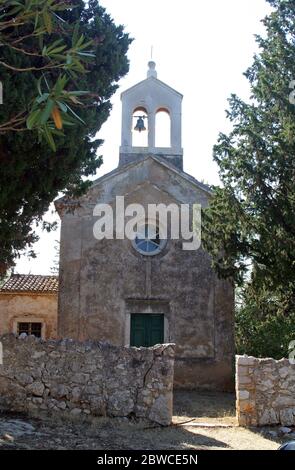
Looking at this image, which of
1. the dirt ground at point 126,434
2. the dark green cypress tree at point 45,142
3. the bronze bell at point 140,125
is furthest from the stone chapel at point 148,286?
the dark green cypress tree at point 45,142

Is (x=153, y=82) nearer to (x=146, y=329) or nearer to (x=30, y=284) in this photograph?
(x=30, y=284)

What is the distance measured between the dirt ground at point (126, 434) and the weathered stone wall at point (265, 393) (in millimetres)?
257

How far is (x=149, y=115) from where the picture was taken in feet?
60.4

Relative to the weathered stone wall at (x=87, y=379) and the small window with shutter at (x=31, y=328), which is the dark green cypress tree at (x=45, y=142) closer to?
the weathered stone wall at (x=87, y=379)

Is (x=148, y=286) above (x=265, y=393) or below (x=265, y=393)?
above

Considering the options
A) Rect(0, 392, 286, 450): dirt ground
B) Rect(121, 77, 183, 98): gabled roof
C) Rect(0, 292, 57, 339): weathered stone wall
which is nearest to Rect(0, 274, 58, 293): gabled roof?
Rect(0, 292, 57, 339): weathered stone wall

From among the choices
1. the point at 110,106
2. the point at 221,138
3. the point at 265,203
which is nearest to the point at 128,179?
the point at 221,138

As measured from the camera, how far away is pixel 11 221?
30.5 feet

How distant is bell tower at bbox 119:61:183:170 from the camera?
1845 centimetres

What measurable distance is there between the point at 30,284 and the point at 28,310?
0.98 metres

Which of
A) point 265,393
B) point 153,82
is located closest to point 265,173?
point 265,393

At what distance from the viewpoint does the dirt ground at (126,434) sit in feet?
27.3

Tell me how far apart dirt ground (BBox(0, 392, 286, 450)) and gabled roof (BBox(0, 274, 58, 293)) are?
28.4ft

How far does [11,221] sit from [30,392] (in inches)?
136
